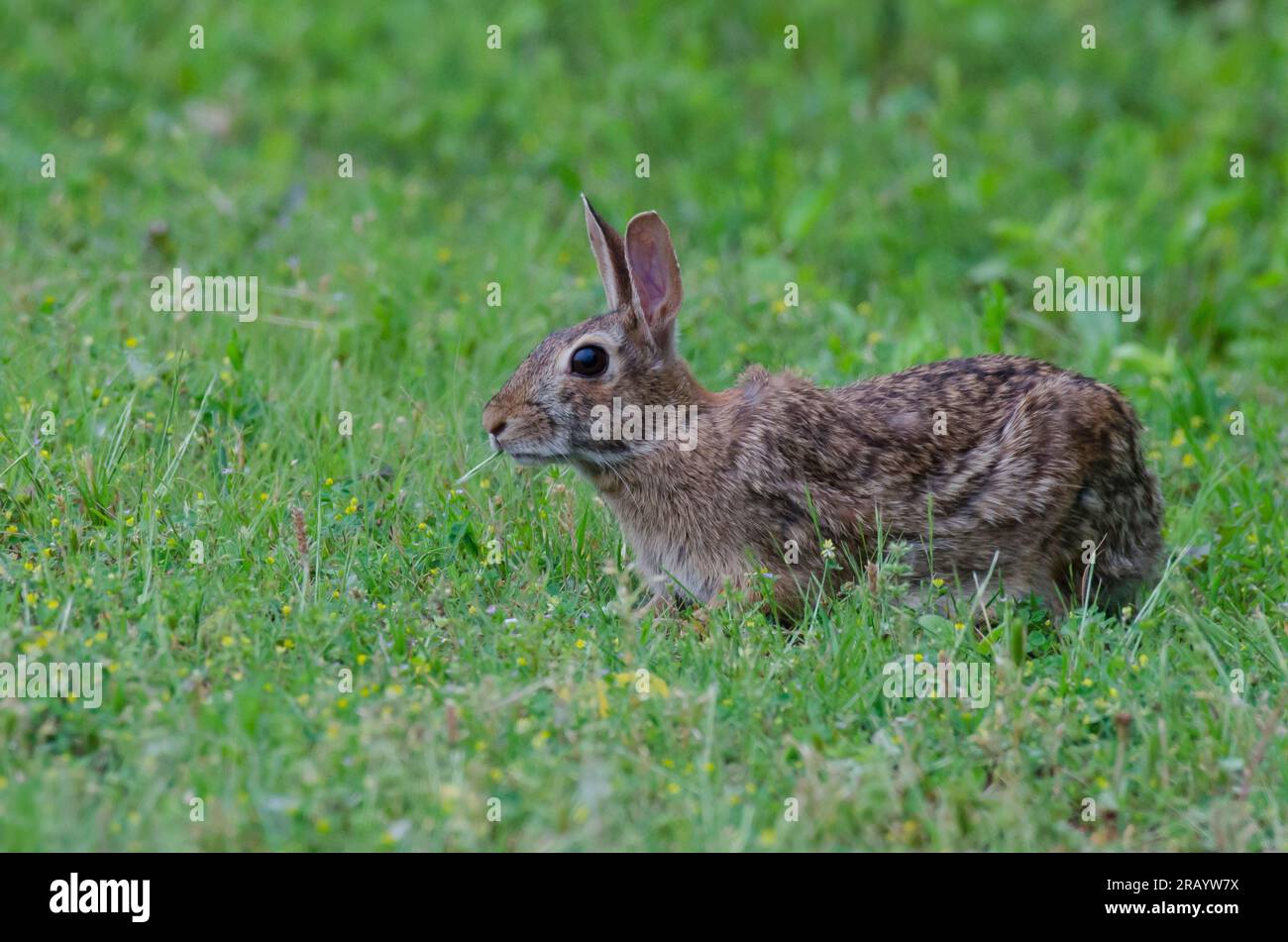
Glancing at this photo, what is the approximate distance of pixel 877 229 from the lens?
32.2 ft

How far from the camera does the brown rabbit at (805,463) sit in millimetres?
6230

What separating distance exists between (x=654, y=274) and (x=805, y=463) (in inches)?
36.3

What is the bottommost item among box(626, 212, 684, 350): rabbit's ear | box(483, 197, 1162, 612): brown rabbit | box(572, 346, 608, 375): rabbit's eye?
box(483, 197, 1162, 612): brown rabbit

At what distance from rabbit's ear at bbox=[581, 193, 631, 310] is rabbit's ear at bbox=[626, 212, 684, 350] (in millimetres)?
64

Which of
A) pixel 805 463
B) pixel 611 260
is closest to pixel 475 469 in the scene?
pixel 611 260

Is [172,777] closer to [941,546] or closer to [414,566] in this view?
[414,566]

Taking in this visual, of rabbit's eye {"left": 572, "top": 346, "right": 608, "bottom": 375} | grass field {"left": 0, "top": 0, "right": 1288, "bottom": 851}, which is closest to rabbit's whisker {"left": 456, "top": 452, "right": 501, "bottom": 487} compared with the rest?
grass field {"left": 0, "top": 0, "right": 1288, "bottom": 851}

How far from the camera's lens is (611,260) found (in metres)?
6.44

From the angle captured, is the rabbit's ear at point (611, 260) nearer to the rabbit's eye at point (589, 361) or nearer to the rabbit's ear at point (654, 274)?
the rabbit's ear at point (654, 274)

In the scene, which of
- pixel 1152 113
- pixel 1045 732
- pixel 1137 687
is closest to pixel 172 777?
pixel 1045 732

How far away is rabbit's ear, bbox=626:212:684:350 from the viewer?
6328 millimetres

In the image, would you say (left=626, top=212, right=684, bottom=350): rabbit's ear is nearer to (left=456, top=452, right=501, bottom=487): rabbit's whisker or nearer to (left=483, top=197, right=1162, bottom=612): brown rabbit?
(left=483, top=197, right=1162, bottom=612): brown rabbit

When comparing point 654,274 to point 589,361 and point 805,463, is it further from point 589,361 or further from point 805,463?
point 805,463
